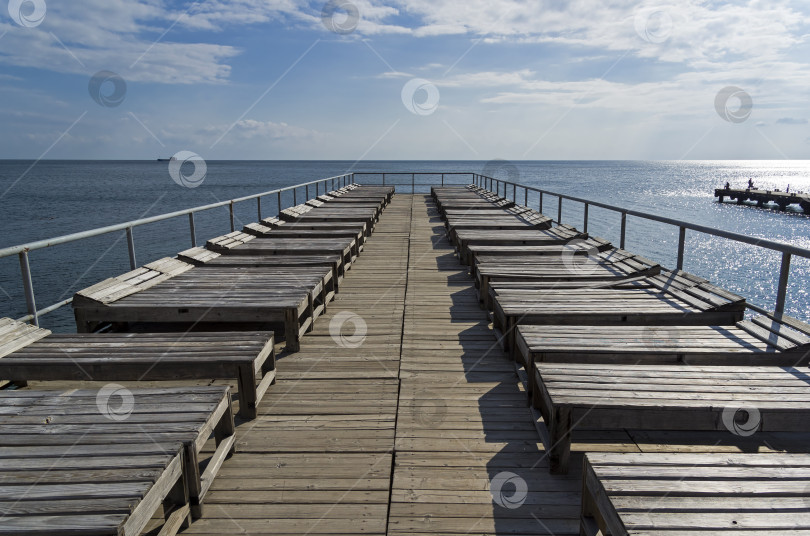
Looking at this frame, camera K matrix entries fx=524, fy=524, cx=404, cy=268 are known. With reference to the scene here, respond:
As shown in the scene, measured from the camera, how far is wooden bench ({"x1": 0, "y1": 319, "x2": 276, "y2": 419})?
3.40 meters

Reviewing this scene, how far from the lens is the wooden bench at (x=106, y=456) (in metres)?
1.93

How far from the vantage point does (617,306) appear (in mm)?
4797

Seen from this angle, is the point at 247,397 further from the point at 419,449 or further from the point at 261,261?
the point at 261,261

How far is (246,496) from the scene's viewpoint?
2.78 meters

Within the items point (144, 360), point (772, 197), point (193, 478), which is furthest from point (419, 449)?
point (772, 197)

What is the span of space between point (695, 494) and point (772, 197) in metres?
54.4

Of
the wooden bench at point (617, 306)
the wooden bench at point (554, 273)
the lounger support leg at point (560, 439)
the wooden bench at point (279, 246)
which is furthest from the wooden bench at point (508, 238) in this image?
the lounger support leg at point (560, 439)

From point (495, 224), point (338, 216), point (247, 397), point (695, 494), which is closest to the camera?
point (695, 494)

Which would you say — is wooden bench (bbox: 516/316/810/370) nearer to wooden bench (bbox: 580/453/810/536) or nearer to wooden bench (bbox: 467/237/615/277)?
wooden bench (bbox: 580/453/810/536)

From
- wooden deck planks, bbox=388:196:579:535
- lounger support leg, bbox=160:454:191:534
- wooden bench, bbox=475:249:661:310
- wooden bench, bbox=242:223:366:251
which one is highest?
wooden bench, bbox=242:223:366:251

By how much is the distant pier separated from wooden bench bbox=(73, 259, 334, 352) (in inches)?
1935

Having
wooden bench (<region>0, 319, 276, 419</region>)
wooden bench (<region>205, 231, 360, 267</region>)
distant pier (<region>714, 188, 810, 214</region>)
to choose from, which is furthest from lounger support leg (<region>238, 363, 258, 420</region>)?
distant pier (<region>714, 188, 810, 214</region>)

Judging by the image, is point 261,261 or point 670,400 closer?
point 670,400

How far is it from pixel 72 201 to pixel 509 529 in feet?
212
